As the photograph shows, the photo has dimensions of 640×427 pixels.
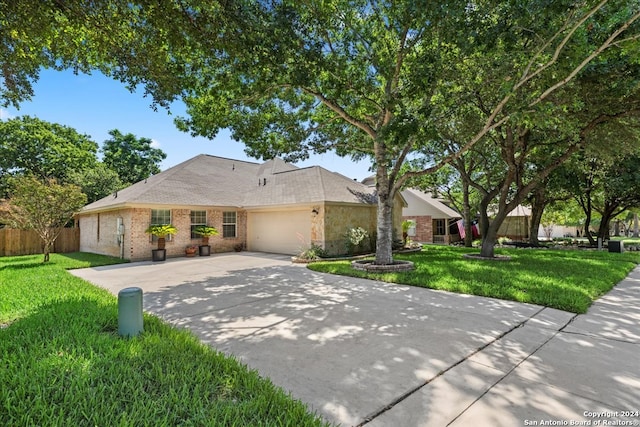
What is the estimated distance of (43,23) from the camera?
5188mm

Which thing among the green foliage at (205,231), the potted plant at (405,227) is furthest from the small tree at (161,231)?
the potted plant at (405,227)

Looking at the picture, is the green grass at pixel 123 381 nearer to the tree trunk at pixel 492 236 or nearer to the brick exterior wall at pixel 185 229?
the brick exterior wall at pixel 185 229

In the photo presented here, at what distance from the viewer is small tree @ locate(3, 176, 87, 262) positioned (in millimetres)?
11180

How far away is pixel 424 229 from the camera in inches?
1032

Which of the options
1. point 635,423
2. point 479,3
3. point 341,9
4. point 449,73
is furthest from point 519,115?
point 635,423

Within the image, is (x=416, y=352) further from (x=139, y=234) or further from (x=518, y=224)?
(x=518, y=224)

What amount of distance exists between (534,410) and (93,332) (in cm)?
Answer: 505

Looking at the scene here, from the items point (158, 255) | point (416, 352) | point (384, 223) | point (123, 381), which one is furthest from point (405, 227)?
point (123, 381)

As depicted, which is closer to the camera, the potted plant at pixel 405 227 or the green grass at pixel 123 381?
the green grass at pixel 123 381

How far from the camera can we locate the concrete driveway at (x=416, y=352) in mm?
2705

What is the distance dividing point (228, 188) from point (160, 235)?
17.2ft

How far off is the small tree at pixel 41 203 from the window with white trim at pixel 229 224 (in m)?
5.98

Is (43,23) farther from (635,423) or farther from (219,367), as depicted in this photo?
(635,423)

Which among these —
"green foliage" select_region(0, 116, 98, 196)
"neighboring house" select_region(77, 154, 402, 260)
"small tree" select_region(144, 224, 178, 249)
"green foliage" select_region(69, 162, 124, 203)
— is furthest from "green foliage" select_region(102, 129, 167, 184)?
"small tree" select_region(144, 224, 178, 249)
